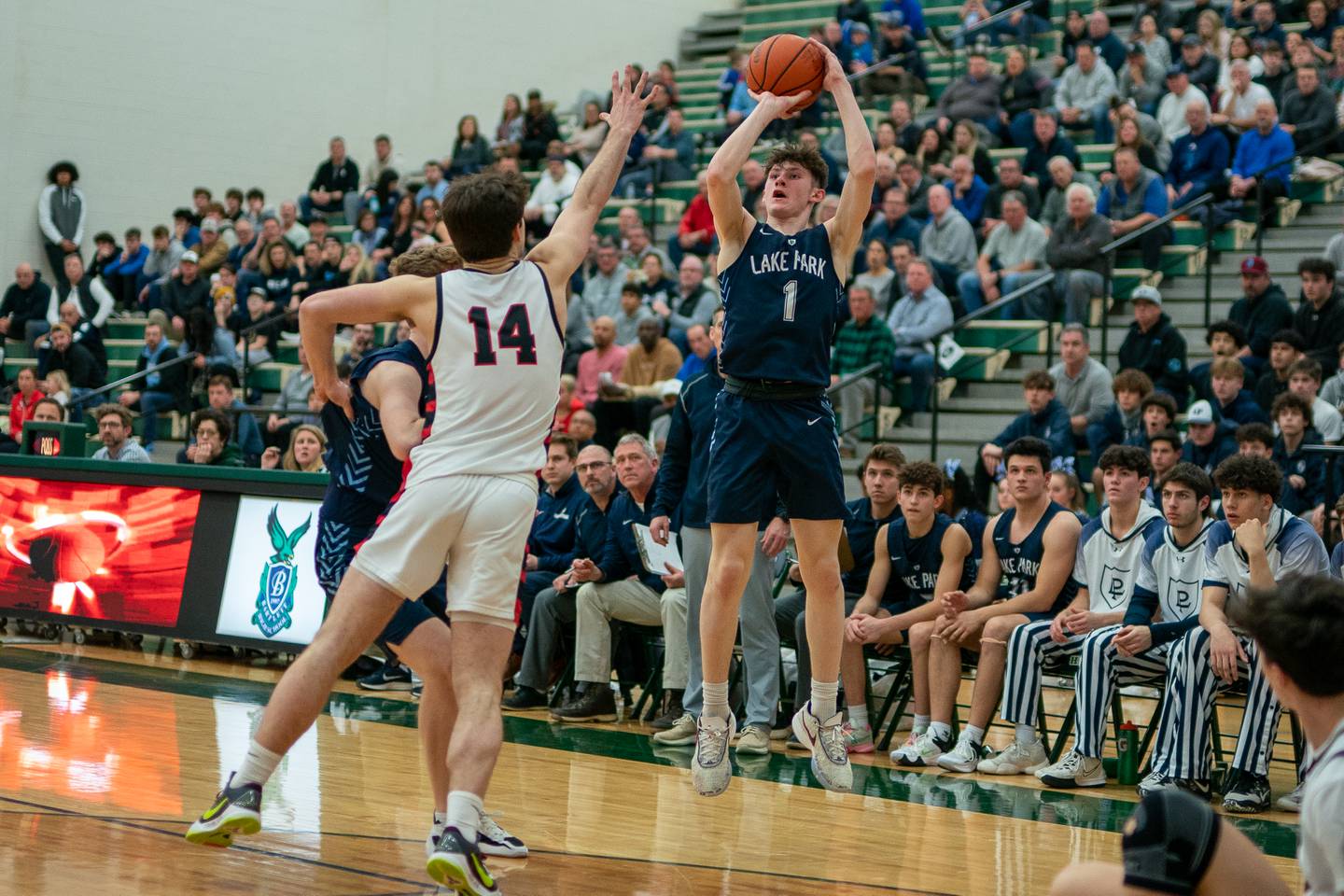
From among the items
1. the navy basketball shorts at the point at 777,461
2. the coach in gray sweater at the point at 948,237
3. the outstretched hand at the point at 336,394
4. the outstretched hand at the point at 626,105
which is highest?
the coach in gray sweater at the point at 948,237

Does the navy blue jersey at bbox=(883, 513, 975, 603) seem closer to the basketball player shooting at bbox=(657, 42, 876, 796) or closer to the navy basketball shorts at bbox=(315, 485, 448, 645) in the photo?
the basketball player shooting at bbox=(657, 42, 876, 796)

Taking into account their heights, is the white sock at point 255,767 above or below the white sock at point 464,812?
above

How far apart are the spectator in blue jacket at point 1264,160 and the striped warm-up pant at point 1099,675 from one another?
680 centimetres

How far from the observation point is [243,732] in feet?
26.0

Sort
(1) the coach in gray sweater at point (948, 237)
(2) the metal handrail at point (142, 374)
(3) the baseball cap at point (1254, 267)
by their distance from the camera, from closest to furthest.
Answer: (3) the baseball cap at point (1254, 267) → (1) the coach in gray sweater at point (948, 237) → (2) the metal handrail at point (142, 374)

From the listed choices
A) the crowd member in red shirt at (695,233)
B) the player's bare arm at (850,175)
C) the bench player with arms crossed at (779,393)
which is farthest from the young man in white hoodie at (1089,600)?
the crowd member in red shirt at (695,233)

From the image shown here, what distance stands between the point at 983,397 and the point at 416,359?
893cm

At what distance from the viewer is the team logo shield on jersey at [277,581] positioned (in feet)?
33.6

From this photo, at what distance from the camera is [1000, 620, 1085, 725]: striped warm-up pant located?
25.4ft

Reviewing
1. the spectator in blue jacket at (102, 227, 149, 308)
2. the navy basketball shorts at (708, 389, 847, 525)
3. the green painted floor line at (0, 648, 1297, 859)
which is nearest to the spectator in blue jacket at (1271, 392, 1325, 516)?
the green painted floor line at (0, 648, 1297, 859)

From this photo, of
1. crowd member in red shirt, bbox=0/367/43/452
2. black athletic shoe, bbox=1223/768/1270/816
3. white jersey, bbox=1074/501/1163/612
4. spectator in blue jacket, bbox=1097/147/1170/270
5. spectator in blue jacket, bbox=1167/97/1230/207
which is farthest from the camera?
crowd member in red shirt, bbox=0/367/43/452

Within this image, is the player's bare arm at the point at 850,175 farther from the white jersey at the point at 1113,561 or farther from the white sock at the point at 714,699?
the white jersey at the point at 1113,561

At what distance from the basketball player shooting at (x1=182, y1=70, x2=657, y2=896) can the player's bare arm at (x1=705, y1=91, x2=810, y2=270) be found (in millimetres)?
1128

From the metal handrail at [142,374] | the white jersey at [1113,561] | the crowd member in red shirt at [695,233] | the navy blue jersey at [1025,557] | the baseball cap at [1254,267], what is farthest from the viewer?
the metal handrail at [142,374]
